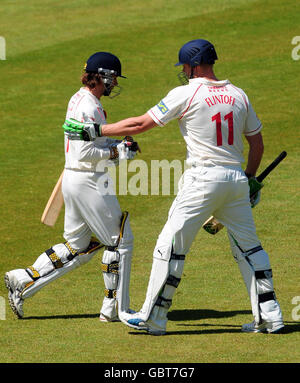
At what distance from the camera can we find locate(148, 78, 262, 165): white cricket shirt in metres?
7.03

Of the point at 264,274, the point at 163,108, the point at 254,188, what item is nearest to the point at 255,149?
the point at 254,188

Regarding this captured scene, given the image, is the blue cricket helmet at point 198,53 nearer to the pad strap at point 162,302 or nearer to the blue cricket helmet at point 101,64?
the blue cricket helmet at point 101,64

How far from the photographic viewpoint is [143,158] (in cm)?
1382

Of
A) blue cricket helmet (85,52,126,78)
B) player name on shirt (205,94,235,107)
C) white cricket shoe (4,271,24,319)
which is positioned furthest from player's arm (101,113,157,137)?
white cricket shoe (4,271,24,319)

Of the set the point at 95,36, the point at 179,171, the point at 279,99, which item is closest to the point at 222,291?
the point at 179,171

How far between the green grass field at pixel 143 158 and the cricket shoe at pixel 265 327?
0.10 m

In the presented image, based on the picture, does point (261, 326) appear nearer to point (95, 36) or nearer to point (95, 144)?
point (95, 144)

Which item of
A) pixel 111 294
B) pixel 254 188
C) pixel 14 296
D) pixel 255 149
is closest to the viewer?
pixel 255 149

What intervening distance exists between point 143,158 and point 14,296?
245 inches

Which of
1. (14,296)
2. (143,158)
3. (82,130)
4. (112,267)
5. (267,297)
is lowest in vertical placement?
(14,296)

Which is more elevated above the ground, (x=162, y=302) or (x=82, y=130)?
(x=82, y=130)

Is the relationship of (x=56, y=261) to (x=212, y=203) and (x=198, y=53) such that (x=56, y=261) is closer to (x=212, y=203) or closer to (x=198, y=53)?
(x=212, y=203)

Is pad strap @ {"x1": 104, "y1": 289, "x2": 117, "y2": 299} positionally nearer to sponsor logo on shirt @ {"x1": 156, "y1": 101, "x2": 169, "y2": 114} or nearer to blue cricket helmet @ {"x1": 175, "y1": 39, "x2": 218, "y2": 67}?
sponsor logo on shirt @ {"x1": 156, "y1": 101, "x2": 169, "y2": 114}

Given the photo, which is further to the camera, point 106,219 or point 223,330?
point 106,219
